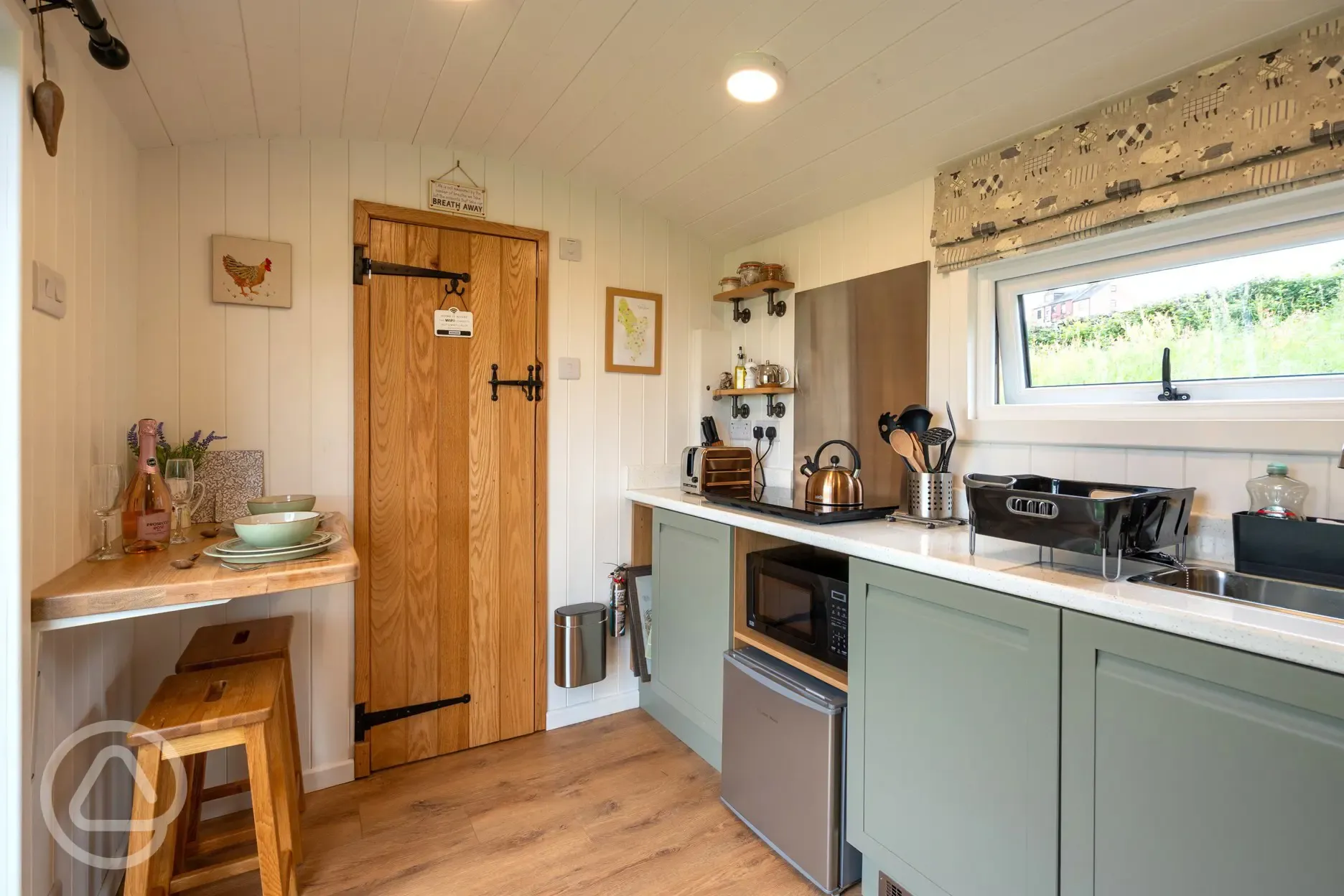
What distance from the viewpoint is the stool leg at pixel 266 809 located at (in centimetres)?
152

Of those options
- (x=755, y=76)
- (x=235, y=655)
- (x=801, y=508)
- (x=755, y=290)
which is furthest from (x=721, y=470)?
(x=235, y=655)

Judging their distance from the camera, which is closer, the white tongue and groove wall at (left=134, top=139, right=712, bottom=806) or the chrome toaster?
the white tongue and groove wall at (left=134, top=139, right=712, bottom=806)

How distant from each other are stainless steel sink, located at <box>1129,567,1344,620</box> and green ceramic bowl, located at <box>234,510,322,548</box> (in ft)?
6.19

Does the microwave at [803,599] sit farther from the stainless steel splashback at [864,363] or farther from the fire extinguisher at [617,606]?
the fire extinguisher at [617,606]

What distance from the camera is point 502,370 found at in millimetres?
2586

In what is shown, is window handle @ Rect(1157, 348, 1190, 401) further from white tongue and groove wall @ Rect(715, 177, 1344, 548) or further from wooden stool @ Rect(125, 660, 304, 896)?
wooden stool @ Rect(125, 660, 304, 896)

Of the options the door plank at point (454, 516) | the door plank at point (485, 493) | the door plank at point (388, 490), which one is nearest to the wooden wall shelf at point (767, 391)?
the door plank at point (485, 493)

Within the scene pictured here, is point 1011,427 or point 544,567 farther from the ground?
point 1011,427

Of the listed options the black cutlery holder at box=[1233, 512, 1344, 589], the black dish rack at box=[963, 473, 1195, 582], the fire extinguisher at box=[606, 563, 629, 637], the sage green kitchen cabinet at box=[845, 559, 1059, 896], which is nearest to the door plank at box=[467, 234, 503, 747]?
the fire extinguisher at box=[606, 563, 629, 637]

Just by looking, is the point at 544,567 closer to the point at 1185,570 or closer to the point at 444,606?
the point at 444,606

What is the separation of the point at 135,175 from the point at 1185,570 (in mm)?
3127

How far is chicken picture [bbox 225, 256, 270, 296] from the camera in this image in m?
2.10

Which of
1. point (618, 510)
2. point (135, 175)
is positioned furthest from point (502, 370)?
point (135, 175)

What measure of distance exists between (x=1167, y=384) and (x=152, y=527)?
2.75 meters
